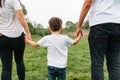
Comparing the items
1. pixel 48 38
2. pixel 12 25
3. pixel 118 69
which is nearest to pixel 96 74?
pixel 118 69

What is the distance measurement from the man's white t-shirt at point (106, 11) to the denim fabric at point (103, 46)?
0.06 metres

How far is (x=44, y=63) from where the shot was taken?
11180mm

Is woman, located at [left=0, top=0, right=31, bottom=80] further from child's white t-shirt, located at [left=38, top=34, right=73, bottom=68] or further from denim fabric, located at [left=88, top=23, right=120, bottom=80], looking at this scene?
denim fabric, located at [left=88, top=23, right=120, bottom=80]

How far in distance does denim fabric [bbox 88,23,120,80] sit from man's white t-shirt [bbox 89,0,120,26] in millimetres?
63

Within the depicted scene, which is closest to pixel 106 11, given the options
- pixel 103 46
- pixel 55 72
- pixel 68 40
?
pixel 103 46

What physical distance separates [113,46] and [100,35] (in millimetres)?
288

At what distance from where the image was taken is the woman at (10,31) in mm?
6215

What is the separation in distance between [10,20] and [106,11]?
1.79 meters

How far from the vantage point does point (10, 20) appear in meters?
6.33

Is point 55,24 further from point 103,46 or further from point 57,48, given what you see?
point 103,46

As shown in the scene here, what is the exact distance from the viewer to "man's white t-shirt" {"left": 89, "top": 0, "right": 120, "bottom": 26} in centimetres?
515

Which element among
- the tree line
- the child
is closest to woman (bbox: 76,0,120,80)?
the child

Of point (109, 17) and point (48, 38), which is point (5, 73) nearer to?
point (48, 38)

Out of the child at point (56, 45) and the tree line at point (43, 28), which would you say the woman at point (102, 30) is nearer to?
the child at point (56, 45)
